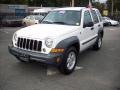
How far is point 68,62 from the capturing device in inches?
230

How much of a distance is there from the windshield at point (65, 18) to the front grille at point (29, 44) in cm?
150

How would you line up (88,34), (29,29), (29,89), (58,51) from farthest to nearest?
1. (88,34)
2. (29,29)
3. (58,51)
4. (29,89)

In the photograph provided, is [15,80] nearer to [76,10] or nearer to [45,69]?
[45,69]

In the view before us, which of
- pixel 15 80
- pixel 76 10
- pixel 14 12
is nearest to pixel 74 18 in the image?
pixel 76 10

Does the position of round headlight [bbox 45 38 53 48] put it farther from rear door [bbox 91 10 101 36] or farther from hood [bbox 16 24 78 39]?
rear door [bbox 91 10 101 36]

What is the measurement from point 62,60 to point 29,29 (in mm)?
1442

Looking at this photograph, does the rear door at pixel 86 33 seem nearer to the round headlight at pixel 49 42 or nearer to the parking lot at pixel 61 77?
the parking lot at pixel 61 77

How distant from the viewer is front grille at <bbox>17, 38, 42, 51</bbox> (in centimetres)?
542

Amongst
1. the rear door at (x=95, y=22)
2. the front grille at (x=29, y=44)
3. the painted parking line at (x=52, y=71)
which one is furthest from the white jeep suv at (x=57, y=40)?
the rear door at (x=95, y=22)

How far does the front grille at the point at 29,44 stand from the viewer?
5421 millimetres

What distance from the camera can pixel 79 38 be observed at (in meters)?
6.38

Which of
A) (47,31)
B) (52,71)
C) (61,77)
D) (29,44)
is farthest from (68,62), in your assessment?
(29,44)

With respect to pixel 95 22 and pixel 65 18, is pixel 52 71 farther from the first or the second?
pixel 95 22

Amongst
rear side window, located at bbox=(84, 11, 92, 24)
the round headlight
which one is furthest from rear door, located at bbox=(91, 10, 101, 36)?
the round headlight
